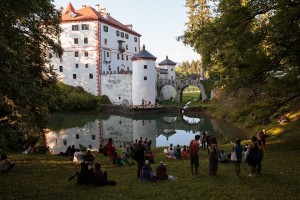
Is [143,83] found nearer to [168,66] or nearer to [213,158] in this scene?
[168,66]

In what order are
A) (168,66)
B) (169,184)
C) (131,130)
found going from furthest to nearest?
(168,66)
(131,130)
(169,184)

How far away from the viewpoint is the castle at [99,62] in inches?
2077

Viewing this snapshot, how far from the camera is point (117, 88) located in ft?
182

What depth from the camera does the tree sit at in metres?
8.39

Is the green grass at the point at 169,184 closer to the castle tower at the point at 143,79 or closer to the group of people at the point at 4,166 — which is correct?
the group of people at the point at 4,166

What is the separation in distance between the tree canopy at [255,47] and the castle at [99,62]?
37824 mm

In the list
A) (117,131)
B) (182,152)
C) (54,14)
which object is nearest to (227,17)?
(182,152)

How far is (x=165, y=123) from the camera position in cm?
3941

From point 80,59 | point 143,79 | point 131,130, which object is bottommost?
point 131,130

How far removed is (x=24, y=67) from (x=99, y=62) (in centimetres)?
4607

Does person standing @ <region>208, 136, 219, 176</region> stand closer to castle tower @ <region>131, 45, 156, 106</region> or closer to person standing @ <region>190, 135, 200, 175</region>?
person standing @ <region>190, 135, 200, 175</region>

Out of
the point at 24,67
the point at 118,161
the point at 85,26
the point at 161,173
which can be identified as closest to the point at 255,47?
the point at 161,173

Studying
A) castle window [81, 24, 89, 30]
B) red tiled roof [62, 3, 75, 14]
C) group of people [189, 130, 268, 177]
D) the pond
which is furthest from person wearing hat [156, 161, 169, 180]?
red tiled roof [62, 3, 75, 14]

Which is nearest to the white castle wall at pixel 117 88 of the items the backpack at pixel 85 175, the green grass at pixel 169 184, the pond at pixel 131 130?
the pond at pixel 131 130
